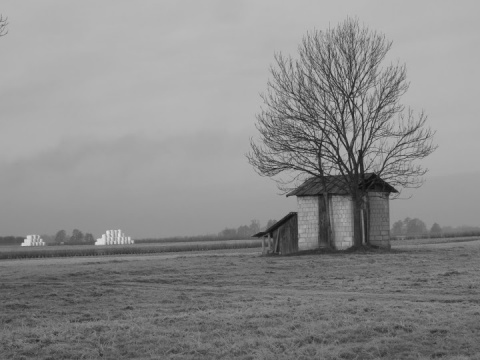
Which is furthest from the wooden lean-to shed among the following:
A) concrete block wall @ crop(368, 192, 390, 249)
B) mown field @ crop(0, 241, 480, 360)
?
mown field @ crop(0, 241, 480, 360)

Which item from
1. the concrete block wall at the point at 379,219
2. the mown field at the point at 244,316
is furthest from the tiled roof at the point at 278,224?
the mown field at the point at 244,316

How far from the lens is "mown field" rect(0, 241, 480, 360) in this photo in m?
14.2

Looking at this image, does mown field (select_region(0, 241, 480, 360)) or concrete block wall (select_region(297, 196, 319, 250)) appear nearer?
mown field (select_region(0, 241, 480, 360))

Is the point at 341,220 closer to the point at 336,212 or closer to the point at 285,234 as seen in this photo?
the point at 336,212

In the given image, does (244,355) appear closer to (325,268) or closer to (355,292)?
(355,292)

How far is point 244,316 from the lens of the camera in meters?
17.5

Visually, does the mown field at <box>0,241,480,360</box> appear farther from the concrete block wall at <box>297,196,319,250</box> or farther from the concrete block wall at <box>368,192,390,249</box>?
the concrete block wall at <box>368,192,390,249</box>

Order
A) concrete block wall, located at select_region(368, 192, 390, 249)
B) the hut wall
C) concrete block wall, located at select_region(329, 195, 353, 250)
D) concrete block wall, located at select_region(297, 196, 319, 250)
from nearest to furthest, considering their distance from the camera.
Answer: concrete block wall, located at select_region(329, 195, 353, 250) → concrete block wall, located at select_region(297, 196, 319, 250) → concrete block wall, located at select_region(368, 192, 390, 249) → the hut wall

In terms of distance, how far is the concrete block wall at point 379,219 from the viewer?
51.6 metres

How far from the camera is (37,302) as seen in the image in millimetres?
22359

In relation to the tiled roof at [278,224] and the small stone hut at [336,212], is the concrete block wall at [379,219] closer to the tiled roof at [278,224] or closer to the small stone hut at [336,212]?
the small stone hut at [336,212]

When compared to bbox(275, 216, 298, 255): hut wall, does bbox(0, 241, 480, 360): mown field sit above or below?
below

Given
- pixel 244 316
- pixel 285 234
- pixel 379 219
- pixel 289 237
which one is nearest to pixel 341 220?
pixel 379 219

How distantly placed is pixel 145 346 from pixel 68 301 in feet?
27.9
